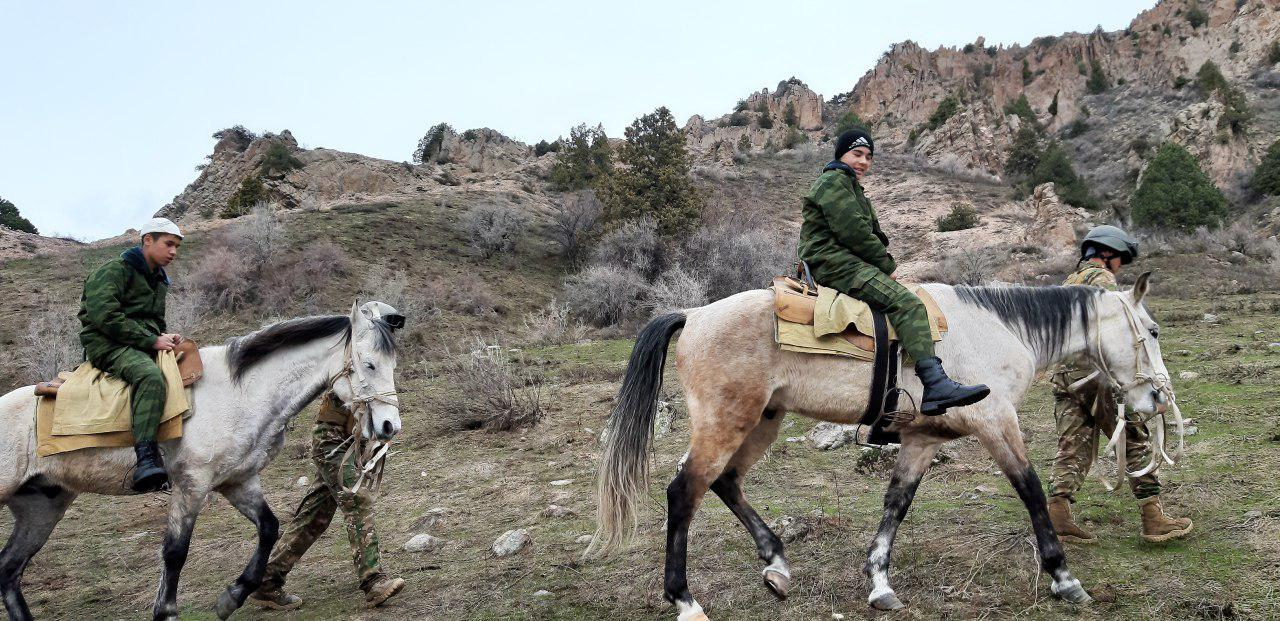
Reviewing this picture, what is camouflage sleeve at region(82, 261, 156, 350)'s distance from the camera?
4.27 m

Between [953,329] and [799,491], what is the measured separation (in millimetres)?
2592

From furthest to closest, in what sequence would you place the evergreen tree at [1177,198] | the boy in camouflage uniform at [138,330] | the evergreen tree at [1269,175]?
the evergreen tree at [1269,175]
the evergreen tree at [1177,198]
the boy in camouflage uniform at [138,330]

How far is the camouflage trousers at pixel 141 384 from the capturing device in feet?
13.4

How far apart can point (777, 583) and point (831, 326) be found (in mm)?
1445

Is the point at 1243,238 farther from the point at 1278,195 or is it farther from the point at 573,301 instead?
the point at 573,301

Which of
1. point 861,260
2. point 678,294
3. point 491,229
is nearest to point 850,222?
point 861,260

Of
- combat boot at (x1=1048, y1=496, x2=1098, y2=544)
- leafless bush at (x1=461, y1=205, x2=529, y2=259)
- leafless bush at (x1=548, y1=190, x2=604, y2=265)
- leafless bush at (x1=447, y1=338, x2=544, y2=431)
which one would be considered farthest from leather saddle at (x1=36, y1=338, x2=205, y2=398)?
leafless bush at (x1=548, y1=190, x2=604, y2=265)

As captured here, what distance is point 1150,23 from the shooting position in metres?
73.4

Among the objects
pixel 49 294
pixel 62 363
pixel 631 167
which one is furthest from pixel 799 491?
pixel 631 167

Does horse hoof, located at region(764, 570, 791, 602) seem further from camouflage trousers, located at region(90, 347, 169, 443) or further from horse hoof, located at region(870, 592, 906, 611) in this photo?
camouflage trousers, located at region(90, 347, 169, 443)

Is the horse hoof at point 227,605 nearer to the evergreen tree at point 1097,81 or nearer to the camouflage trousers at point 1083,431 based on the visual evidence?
the camouflage trousers at point 1083,431

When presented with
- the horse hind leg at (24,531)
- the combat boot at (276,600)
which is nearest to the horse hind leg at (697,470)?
the combat boot at (276,600)

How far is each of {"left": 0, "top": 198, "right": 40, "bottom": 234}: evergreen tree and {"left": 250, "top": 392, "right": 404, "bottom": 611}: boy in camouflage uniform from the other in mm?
39307

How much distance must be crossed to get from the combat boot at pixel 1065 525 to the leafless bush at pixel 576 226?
24.6 metres
